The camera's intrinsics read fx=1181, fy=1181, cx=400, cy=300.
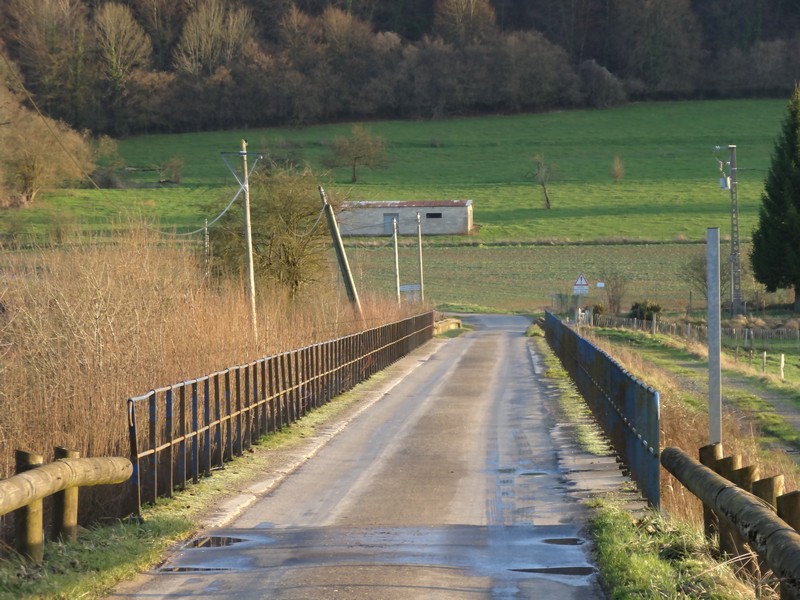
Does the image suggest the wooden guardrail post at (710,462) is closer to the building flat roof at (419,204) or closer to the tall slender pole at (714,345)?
the tall slender pole at (714,345)

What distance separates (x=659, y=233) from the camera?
301ft

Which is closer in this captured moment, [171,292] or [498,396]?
[171,292]

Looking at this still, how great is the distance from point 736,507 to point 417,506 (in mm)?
5161

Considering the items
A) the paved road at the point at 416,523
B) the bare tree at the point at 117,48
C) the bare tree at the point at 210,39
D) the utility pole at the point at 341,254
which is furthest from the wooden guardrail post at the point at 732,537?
the bare tree at the point at 210,39

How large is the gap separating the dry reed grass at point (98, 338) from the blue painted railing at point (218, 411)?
0.71 meters

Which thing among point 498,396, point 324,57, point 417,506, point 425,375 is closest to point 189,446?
point 417,506

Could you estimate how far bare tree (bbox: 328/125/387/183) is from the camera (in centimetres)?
11588

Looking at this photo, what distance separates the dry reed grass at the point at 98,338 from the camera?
13.3 meters

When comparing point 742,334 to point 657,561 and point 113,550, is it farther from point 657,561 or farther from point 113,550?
point 113,550

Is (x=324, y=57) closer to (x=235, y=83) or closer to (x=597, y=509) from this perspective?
(x=235, y=83)

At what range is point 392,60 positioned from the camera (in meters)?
148

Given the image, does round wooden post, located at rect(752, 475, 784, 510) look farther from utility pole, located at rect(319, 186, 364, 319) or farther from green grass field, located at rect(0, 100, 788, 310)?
green grass field, located at rect(0, 100, 788, 310)

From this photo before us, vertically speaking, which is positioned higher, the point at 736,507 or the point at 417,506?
the point at 736,507

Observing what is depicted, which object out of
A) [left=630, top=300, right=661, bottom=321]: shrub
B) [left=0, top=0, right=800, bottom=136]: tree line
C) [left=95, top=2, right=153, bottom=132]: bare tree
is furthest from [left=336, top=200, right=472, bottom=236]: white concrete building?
[left=95, top=2, right=153, bottom=132]: bare tree
